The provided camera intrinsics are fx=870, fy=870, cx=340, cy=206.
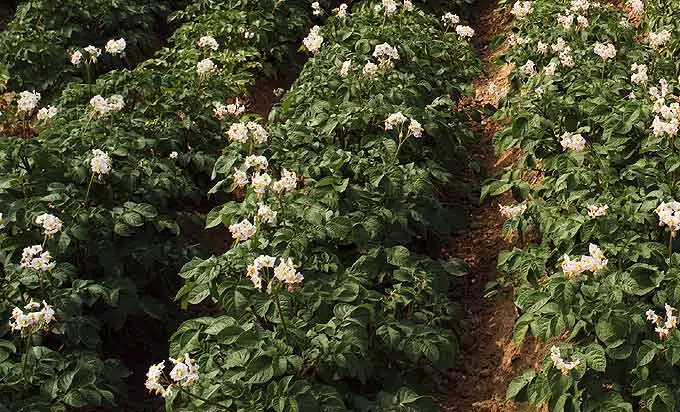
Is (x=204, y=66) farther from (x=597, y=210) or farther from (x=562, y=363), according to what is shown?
(x=562, y=363)

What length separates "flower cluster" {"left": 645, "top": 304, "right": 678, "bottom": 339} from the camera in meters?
3.81

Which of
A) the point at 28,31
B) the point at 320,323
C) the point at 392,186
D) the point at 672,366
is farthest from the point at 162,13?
the point at 672,366

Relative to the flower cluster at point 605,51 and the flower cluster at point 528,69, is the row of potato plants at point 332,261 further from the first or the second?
the flower cluster at point 605,51

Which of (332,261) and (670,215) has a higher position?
(670,215)

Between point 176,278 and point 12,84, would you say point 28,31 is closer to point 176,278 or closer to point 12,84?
point 12,84

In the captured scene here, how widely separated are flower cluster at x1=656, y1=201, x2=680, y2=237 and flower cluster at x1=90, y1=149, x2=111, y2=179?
291 centimetres

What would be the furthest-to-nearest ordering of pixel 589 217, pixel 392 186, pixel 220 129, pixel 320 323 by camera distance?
pixel 220 129, pixel 392 186, pixel 589 217, pixel 320 323

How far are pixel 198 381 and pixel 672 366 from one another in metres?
2.09

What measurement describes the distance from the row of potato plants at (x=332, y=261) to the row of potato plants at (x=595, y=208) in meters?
0.48

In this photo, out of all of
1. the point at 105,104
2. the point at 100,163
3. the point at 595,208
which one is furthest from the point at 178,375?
the point at 105,104

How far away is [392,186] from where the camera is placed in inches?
197

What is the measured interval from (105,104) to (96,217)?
1.06m

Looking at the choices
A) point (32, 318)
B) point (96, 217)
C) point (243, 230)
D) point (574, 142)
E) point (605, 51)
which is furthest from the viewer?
point (605, 51)

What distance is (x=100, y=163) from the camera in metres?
4.79
